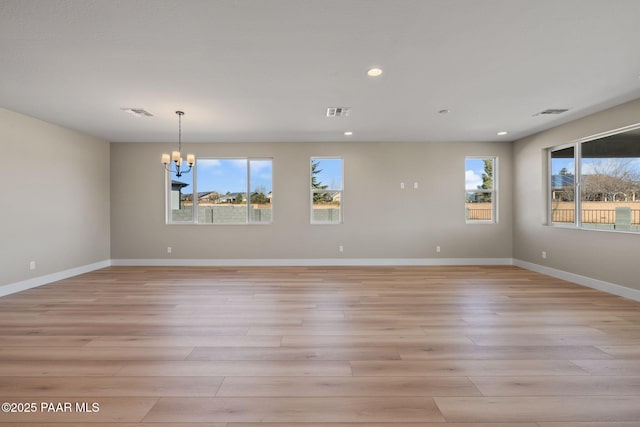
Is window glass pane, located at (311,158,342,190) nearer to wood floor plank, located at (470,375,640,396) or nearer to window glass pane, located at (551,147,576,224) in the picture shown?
window glass pane, located at (551,147,576,224)

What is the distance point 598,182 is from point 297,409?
17.9ft

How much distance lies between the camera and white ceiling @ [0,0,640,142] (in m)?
2.01

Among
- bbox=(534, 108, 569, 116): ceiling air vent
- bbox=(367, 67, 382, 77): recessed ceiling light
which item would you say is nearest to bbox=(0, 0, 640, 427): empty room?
bbox=(367, 67, 382, 77): recessed ceiling light

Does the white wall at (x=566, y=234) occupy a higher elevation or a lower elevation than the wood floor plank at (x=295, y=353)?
higher

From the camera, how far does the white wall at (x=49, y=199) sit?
4.04 m

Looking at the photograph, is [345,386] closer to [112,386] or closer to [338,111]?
[112,386]

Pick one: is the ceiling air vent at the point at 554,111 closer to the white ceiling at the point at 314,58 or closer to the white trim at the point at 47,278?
the white ceiling at the point at 314,58

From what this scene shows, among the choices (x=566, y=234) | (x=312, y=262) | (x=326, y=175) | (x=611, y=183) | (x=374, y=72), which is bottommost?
(x=312, y=262)

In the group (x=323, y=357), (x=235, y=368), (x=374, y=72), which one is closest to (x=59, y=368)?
(x=235, y=368)

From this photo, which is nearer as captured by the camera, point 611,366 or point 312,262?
point 611,366

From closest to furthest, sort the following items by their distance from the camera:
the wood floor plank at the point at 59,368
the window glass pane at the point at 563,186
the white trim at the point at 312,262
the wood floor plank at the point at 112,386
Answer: the wood floor plank at the point at 112,386, the wood floor plank at the point at 59,368, the window glass pane at the point at 563,186, the white trim at the point at 312,262

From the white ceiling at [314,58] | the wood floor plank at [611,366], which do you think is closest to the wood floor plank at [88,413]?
the white ceiling at [314,58]

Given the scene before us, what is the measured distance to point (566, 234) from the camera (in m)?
4.75

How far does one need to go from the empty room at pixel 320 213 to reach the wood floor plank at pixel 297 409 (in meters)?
0.01
